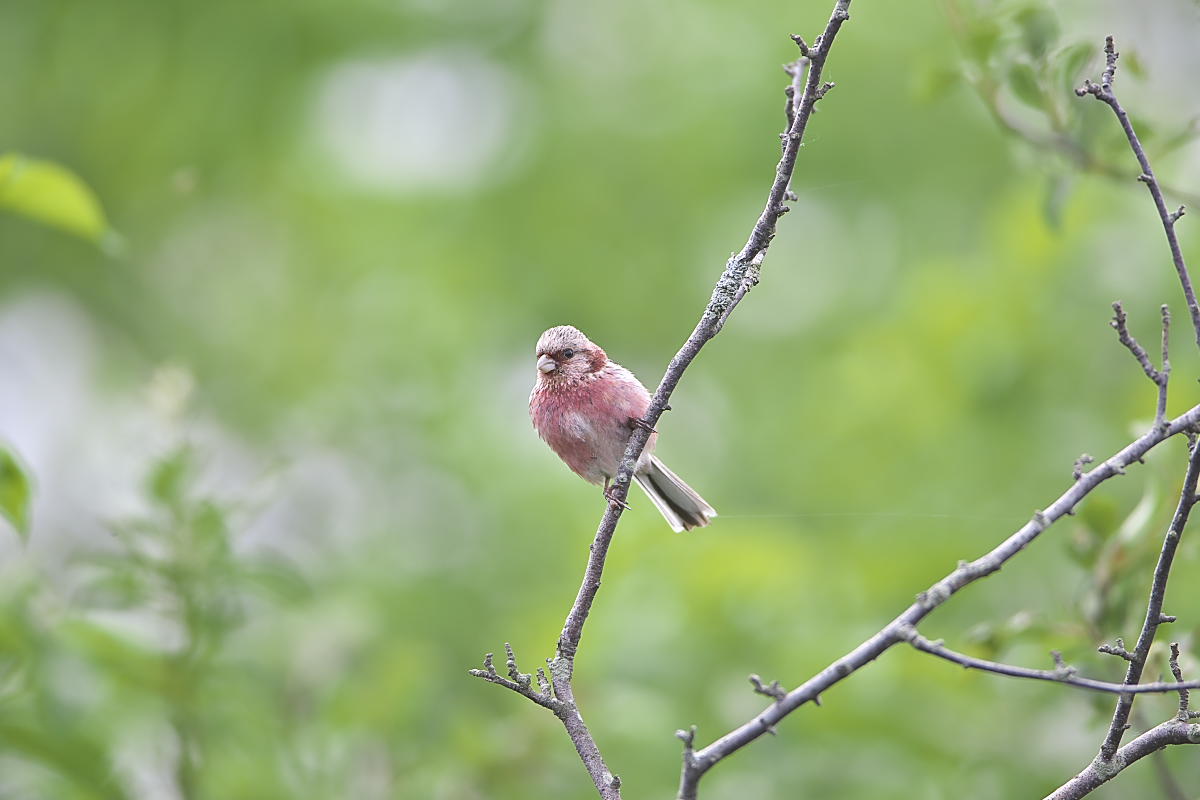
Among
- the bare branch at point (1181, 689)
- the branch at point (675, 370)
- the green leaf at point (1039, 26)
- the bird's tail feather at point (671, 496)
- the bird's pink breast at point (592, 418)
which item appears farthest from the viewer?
the bird's tail feather at point (671, 496)

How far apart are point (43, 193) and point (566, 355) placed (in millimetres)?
1895

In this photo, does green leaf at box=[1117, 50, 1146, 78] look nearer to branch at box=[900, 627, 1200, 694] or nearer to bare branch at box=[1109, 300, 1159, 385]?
bare branch at box=[1109, 300, 1159, 385]

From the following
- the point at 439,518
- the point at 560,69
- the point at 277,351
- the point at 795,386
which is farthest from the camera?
the point at 277,351

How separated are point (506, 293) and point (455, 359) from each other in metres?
2.19

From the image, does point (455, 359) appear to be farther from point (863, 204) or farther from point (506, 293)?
point (863, 204)

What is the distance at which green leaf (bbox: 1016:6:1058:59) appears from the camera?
14.1ft

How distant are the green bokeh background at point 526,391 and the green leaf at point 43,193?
387 millimetres

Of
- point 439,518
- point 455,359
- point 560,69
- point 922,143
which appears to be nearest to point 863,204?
point 922,143

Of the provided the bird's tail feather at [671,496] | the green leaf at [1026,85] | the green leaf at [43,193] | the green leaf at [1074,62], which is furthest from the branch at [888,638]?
the green leaf at [43,193]

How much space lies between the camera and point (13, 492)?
349 cm

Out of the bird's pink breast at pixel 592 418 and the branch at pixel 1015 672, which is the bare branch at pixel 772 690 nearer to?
the branch at pixel 1015 672

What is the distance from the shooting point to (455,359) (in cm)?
947

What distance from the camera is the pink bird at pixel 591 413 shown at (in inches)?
185

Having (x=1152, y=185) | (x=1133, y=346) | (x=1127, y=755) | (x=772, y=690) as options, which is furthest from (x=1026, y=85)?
(x=772, y=690)
